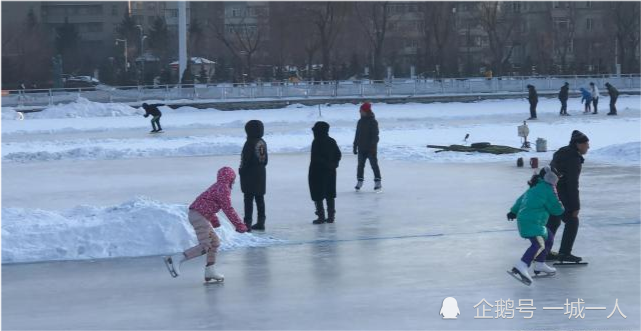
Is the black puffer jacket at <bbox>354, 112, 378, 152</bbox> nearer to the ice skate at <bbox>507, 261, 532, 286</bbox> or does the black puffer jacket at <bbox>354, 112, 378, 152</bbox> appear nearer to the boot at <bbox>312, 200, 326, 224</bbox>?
the boot at <bbox>312, 200, 326, 224</bbox>

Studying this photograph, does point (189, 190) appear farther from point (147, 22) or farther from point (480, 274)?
point (147, 22)

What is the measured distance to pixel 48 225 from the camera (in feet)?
44.5

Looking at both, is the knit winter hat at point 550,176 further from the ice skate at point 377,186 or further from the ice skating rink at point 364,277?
the ice skate at point 377,186

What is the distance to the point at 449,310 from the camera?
908 cm

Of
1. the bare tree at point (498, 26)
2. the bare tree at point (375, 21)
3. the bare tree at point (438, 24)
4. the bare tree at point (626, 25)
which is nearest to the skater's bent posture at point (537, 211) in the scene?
the bare tree at point (375, 21)

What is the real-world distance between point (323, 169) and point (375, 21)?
215ft

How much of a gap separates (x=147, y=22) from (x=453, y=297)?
373 ft

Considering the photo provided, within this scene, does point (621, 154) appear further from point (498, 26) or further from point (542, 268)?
point (498, 26)

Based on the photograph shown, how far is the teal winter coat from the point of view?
1041 centimetres

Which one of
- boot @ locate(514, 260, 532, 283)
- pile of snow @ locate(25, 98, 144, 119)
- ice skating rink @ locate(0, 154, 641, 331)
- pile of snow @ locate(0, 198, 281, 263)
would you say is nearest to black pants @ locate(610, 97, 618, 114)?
pile of snow @ locate(25, 98, 144, 119)

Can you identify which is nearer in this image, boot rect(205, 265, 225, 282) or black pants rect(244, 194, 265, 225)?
boot rect(205, 265, 225, 282)

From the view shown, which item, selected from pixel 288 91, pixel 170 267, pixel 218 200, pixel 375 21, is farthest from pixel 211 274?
pixel 375 21

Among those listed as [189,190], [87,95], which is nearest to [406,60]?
[87,95]

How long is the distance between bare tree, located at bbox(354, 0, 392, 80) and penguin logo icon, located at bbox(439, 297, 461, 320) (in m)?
67.8
